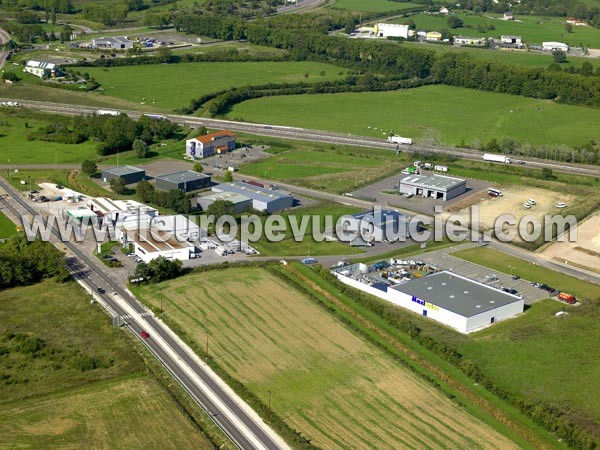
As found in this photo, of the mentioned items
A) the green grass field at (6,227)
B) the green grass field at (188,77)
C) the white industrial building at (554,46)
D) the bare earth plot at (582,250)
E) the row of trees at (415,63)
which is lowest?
the green grass field at (6,227)

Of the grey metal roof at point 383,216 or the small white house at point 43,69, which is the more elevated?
the small white house at point 43,69

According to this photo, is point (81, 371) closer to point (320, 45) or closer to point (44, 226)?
point (44, 226)

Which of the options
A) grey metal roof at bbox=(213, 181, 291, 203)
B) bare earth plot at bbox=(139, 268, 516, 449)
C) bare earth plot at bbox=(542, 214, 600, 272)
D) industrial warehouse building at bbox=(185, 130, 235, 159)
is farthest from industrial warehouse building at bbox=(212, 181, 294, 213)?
bare earth plot at bbox=(542, 214, 600, 272)

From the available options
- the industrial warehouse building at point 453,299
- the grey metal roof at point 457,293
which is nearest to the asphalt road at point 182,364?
the industrial warehouse building at point 453,299

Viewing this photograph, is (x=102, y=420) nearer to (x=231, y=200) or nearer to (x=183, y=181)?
(x=231, y=200)

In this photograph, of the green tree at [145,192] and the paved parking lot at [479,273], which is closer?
the paved parking lot at [479,273]

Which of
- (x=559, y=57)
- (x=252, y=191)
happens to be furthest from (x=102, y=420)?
(x=559, y=57)

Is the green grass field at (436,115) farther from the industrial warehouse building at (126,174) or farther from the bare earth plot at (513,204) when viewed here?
the industrial warehouse building at (126,174)
